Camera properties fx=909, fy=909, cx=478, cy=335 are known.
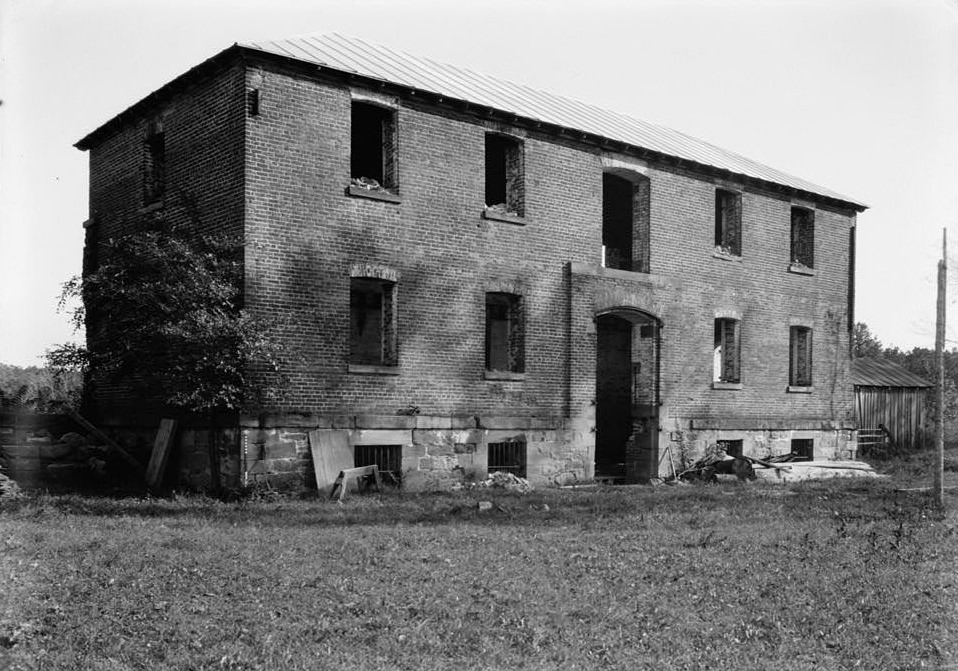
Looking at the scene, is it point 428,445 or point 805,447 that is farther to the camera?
point 805,447

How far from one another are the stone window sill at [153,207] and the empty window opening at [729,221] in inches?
524

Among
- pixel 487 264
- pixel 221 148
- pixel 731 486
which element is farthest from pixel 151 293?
pixel 731 486

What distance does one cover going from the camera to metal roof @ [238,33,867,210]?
17062mm

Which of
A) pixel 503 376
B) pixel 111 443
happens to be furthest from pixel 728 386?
pixel 111 443

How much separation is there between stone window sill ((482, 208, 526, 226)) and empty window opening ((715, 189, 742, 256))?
667 cm

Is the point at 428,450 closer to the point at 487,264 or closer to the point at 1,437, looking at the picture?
the point at 487,264

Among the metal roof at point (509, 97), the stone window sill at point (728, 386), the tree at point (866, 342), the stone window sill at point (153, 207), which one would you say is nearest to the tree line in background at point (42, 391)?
the stone window sill at point (153, 207)

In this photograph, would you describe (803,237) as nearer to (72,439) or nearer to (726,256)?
(726,256)

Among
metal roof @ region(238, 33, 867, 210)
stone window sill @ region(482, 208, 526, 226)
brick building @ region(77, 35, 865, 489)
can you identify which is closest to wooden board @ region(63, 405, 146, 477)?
brick building @ region(77, 35, 865, 489)

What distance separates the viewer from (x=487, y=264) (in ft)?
60.1

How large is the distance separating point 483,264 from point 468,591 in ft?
34.9

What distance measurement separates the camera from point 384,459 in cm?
1683

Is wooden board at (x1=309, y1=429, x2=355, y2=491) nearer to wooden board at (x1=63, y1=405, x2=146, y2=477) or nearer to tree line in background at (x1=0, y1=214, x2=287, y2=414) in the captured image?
tree line in background at (x1=0, y1=214, x2=287, y2=414)

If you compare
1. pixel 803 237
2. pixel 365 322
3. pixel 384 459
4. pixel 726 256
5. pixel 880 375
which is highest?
pixel 803 237
